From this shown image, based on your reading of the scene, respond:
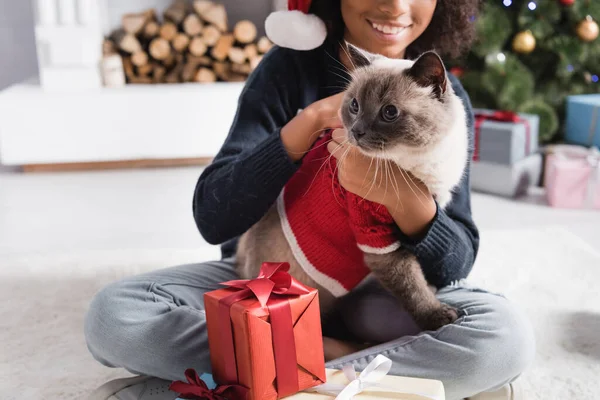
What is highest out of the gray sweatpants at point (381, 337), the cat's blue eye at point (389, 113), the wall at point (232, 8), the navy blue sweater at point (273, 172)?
the wall at point (232, 8)

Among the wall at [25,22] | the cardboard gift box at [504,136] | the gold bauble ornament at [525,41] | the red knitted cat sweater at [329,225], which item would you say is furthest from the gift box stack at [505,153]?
the red knitted cat sweater at [329,225]

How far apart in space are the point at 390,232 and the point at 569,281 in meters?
0.93

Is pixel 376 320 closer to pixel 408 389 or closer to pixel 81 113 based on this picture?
pixel 408 389

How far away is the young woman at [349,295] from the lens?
3.55 feet

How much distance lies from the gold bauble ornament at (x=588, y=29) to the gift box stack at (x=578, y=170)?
0.86 ft

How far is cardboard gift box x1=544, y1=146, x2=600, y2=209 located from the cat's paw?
1.52 m

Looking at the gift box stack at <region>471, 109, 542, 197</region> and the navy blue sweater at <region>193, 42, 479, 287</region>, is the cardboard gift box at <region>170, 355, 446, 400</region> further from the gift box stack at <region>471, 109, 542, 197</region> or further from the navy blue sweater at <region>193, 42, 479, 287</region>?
the gift box stack at <region>471, 109, 542, 197</region>

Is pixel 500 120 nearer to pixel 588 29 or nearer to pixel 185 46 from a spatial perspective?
pixel 588 29

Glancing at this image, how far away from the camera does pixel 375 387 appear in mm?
964

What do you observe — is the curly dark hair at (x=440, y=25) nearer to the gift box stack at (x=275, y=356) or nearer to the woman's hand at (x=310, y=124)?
the woman's hand at (x=310, y=124)

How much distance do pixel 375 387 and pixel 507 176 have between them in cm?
179

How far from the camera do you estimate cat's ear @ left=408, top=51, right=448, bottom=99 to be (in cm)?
92

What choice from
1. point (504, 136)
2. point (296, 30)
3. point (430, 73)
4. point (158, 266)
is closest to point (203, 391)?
point (430, 73)

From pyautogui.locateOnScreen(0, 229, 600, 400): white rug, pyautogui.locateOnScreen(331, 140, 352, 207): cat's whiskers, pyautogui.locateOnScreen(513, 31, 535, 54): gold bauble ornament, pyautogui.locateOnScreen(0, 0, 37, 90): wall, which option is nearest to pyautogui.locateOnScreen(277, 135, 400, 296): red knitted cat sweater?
pyautogui.locateOnScreen(331, 140, 352, 207): cat's whiskers
